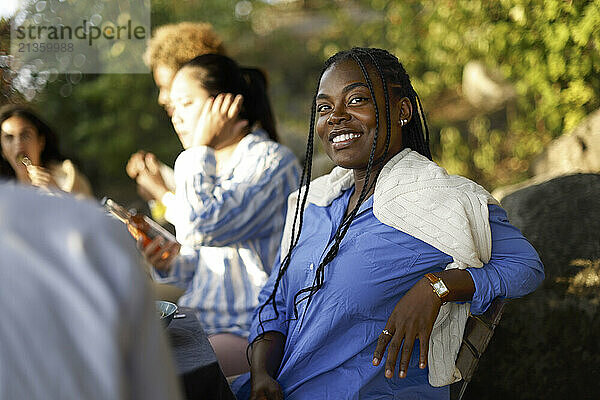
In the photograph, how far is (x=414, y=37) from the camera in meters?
6.09

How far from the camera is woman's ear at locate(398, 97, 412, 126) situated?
6.05 feet

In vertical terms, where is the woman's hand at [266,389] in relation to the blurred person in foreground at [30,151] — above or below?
below

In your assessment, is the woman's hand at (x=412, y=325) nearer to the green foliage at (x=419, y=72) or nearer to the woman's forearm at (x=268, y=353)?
the woman's forearm at (x=268, y=353)

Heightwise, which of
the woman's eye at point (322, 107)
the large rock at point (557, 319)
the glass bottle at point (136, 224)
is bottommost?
the large rock at point (557, 319)

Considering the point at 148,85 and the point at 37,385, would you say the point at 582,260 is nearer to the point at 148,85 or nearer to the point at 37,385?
the point at 37,385

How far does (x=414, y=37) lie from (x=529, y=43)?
240 cm

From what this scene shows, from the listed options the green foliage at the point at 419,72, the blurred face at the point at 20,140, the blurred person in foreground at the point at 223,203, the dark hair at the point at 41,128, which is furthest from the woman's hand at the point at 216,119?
the green foliage at the point at 419,72

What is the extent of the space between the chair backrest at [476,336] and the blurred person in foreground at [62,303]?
123 centimetres

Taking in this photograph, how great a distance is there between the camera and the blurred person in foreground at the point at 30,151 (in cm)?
340

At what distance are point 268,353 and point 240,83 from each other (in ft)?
4.10

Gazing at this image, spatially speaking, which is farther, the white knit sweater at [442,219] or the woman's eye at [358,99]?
the woman's eye at [358,99]

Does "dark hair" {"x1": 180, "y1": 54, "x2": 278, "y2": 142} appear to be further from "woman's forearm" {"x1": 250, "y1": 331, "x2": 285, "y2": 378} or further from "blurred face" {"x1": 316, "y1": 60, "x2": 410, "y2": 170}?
"woman's forearm" {"x1": 250, "y1": 331, "x2": 285, "y2": 378}

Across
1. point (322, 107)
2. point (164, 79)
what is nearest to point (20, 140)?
point (164, 79)

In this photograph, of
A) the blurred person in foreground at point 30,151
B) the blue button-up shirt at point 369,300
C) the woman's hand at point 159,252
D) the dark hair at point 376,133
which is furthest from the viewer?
the blurred person in foreground at point 30,151
